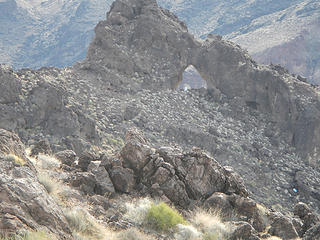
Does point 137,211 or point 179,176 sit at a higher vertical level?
point 137,211

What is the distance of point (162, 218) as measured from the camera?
10766mm

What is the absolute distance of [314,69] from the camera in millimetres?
160125

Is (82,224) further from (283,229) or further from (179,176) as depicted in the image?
(283,229)

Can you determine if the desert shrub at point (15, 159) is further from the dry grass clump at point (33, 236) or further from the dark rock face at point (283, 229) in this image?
the dark rock face at point (283, 229)

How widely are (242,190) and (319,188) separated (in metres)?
18.4

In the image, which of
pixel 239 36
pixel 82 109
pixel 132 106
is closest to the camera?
pixel 82 109

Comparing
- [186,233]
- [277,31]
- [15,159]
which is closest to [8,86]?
[15,159]

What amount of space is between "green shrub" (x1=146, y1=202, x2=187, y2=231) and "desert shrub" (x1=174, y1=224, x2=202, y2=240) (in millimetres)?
182

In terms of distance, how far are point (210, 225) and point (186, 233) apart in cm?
96

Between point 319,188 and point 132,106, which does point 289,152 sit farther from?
point 132,106

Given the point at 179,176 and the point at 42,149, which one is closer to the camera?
the point at 179,176

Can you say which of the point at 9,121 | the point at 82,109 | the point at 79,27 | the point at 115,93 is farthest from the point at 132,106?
the point at 79,27

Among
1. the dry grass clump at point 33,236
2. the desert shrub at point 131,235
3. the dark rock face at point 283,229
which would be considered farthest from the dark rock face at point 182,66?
the dry grass clump at point 33,236

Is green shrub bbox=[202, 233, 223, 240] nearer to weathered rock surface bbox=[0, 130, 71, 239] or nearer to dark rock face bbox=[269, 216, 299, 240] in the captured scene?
dark rock face bbox=[269, 216, 299, 240]
